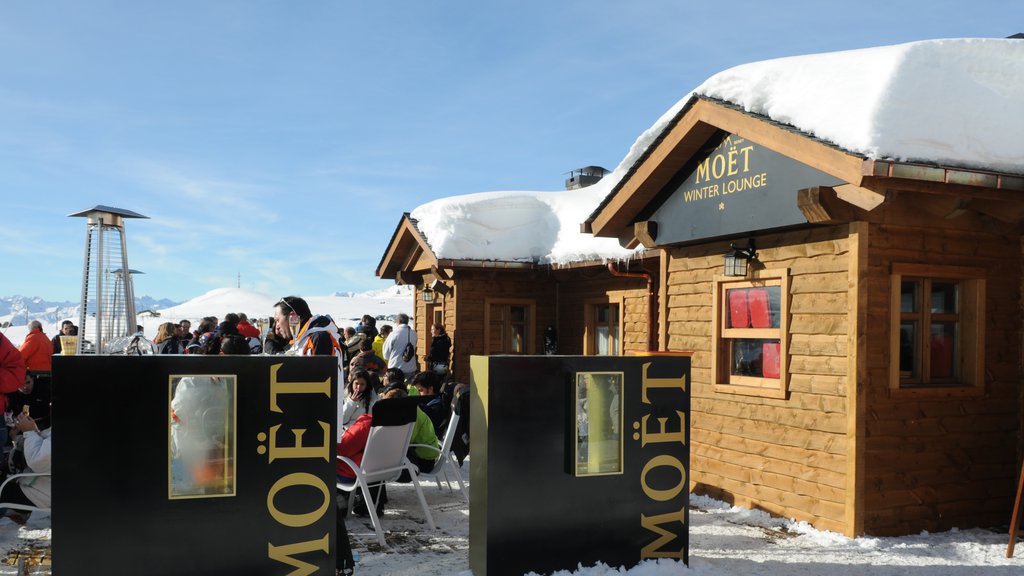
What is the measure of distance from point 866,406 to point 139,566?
483 cm

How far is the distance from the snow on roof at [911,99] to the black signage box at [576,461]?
2195 mm

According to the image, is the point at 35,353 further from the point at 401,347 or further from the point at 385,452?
the point at 385,452

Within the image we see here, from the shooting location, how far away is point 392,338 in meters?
12.3

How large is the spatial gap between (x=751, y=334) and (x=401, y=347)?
676 cm

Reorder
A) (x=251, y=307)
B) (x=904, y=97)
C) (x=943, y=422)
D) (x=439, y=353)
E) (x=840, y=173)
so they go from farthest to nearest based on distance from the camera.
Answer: (x=251, y=307), (x=439, y=353), (x=943, y=422), (x=904, y=97), (x=840, y=173)

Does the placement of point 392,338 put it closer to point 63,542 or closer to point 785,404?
point 785,404

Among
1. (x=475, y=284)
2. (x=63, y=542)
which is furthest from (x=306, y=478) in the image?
(x=475, y=284)

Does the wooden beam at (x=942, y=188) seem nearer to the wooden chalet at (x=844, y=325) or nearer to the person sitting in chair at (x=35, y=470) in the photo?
the wooden chalet at (x=844, y=325)

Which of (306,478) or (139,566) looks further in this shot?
(306,478)

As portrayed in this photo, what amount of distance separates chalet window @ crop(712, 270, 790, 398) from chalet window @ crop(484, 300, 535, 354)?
6.91 meters

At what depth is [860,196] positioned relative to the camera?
5379mm

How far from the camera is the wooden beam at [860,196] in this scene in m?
5.24

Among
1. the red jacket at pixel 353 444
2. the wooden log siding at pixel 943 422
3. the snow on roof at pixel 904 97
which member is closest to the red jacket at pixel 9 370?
the red jacket at pixel 353 444

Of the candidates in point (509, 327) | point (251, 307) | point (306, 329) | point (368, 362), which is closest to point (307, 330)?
point (306, 329)
